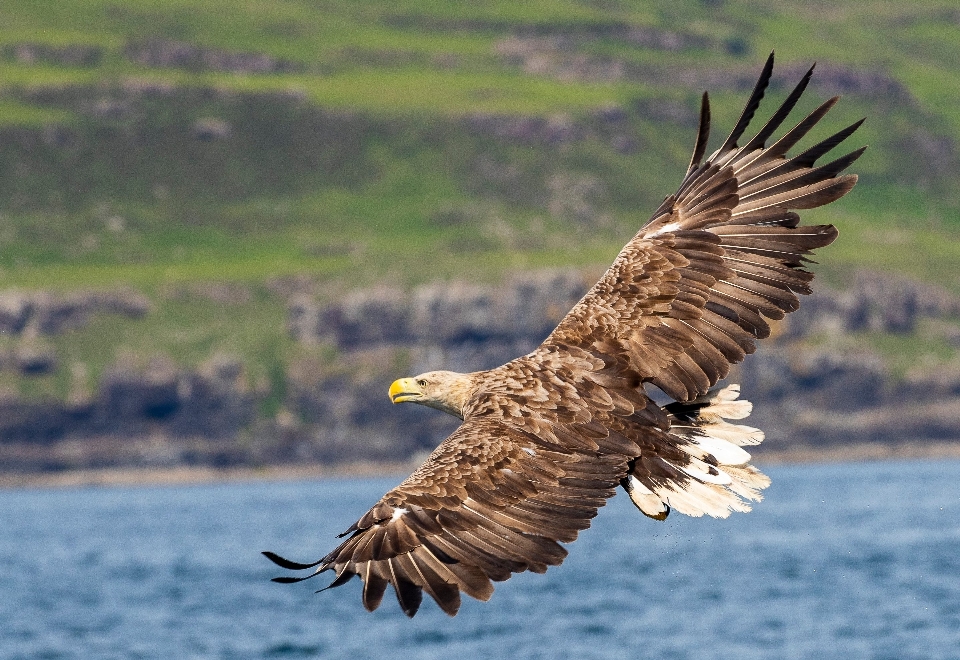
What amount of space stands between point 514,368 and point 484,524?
2060 mm

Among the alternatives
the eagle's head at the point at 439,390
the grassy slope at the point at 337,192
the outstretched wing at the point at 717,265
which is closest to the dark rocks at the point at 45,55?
the grassy slope at the point at 337,192

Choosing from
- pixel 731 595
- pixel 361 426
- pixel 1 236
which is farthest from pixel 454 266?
pixel 731 595

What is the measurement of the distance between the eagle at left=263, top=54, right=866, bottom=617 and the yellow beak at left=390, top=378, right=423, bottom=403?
126 mm

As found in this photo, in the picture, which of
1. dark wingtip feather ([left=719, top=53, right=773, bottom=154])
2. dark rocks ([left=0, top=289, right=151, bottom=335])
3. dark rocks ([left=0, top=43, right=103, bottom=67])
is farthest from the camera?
dark rocks ([left=0, top=43, right=103, bottom=67])

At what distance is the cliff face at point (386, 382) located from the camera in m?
156

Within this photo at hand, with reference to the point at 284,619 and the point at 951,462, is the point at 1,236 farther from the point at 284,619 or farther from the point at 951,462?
the point at 284,619

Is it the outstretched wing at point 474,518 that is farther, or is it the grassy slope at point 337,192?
the grassy slope at point 337,192

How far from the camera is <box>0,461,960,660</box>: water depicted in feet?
117

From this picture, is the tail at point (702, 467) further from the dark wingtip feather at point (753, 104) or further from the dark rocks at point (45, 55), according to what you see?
the dark rocks at point (45, 55)

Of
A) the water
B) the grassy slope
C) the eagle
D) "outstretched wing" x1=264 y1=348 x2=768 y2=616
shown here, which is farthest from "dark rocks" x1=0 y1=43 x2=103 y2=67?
"outstretched wing" x1=264 y1=348 x2=768 y2=616

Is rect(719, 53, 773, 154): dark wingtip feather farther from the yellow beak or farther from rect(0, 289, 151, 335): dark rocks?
rect(0, 289, 151, 335): dark rocks

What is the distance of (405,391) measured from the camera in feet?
50.6

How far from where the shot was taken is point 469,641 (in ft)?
122

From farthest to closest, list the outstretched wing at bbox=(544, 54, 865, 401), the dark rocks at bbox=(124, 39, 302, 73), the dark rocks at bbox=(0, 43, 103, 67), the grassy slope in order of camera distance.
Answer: the dark rocks at bbox=(124, 39, 302, 73), the dark rocks at bbox=(0, 43, 103, 67), the grassy slope, the outstretched wing at bbox=(544, 54, 865, 401)
